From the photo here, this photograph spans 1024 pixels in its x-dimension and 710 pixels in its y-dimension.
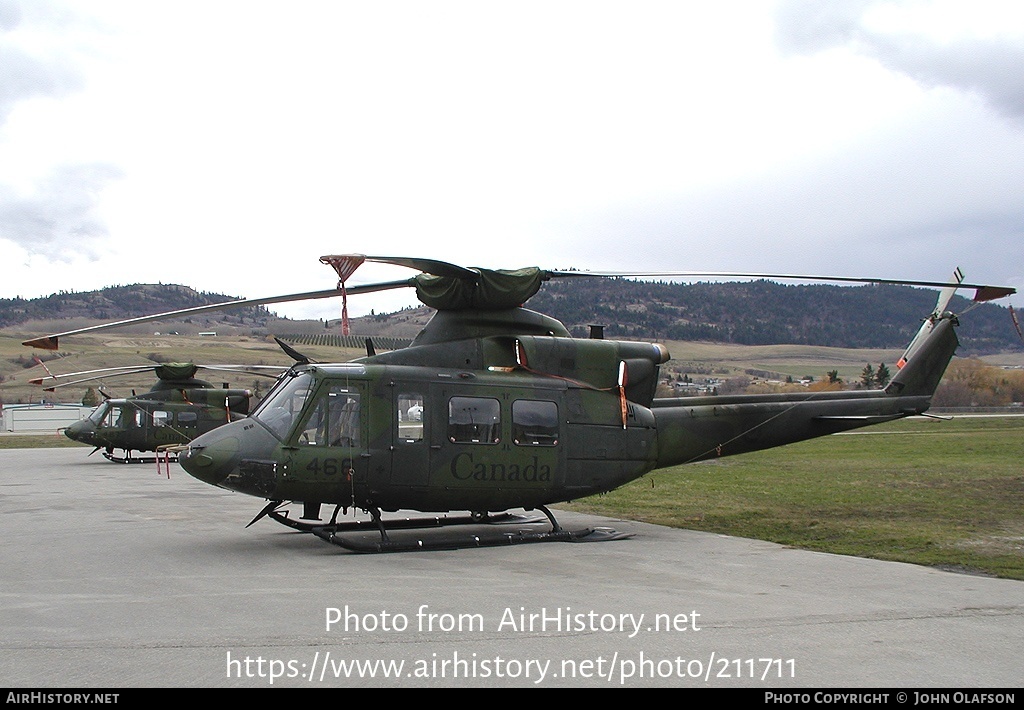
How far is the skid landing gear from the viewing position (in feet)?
36.7

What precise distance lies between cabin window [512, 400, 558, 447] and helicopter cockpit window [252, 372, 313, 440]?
111 inches

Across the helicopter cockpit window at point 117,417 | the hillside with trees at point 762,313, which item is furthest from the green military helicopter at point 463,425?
the hillside with trees at point 762,313

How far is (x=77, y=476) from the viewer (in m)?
24.3

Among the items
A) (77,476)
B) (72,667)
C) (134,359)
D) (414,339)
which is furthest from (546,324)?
(134,359)

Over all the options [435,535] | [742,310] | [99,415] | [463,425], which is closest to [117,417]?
[99,415]

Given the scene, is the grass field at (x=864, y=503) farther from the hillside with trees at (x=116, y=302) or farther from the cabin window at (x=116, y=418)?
the hillside with trees at (x=116, y=302)

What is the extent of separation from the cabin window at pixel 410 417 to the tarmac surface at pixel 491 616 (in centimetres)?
151

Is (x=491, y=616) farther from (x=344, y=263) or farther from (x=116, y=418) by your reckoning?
(x=116, y=418)

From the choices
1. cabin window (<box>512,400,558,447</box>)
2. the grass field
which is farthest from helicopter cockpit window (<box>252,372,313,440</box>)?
the grass field

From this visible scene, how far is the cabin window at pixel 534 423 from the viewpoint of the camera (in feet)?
39.4

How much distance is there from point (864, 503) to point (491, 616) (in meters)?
10.5

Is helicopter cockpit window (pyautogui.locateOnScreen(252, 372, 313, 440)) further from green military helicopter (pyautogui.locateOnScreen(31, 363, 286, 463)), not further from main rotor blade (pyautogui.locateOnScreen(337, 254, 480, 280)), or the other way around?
green military helicopter (pyautogui.locateOnScreen(31, 363, 286, 463))
